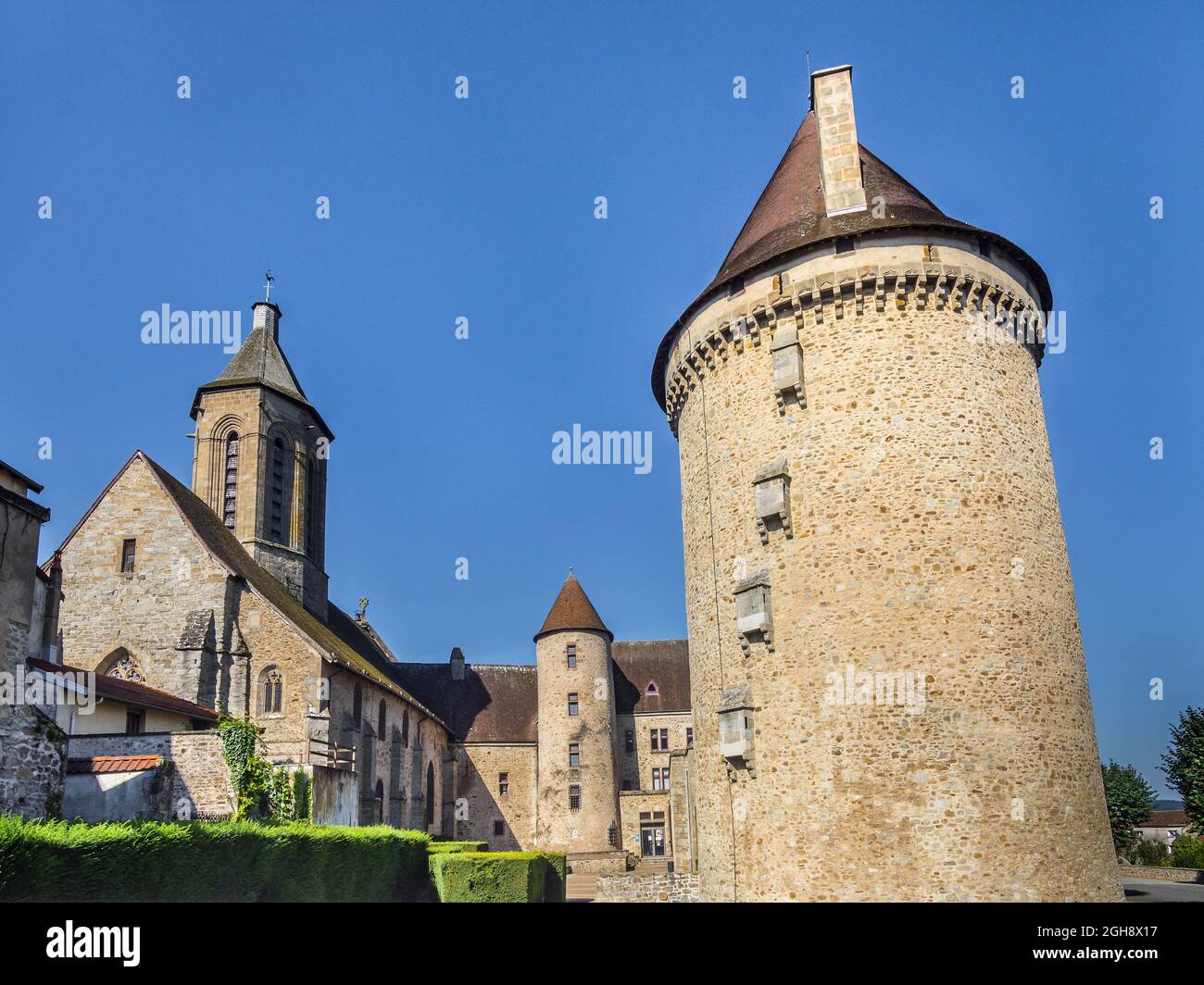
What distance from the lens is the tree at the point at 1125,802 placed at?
44656 millimetres

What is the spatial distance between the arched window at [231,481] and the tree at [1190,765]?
1483 inches

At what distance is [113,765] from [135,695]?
4.16 metres

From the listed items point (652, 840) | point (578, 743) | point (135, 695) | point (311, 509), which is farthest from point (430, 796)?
point (135, 695)

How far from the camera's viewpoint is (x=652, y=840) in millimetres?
42344

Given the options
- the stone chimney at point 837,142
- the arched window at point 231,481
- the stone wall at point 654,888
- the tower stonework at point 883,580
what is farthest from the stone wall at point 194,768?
the arched window at point 231,481

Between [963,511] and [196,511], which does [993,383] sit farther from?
[196,511]

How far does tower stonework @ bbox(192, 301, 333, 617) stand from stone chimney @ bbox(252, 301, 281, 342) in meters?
1.73

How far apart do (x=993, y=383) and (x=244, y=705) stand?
20.0 meters

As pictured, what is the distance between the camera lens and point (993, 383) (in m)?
17.4

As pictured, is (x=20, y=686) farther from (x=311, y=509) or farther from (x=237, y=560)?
(x=311, y=509)

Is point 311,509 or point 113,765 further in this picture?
point 311,509

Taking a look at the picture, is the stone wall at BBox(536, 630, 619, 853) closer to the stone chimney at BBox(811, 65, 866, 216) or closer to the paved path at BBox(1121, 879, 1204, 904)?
the paved path at BBox(1121, 879, 1204, 904)

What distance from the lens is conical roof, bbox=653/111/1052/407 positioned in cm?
1798
